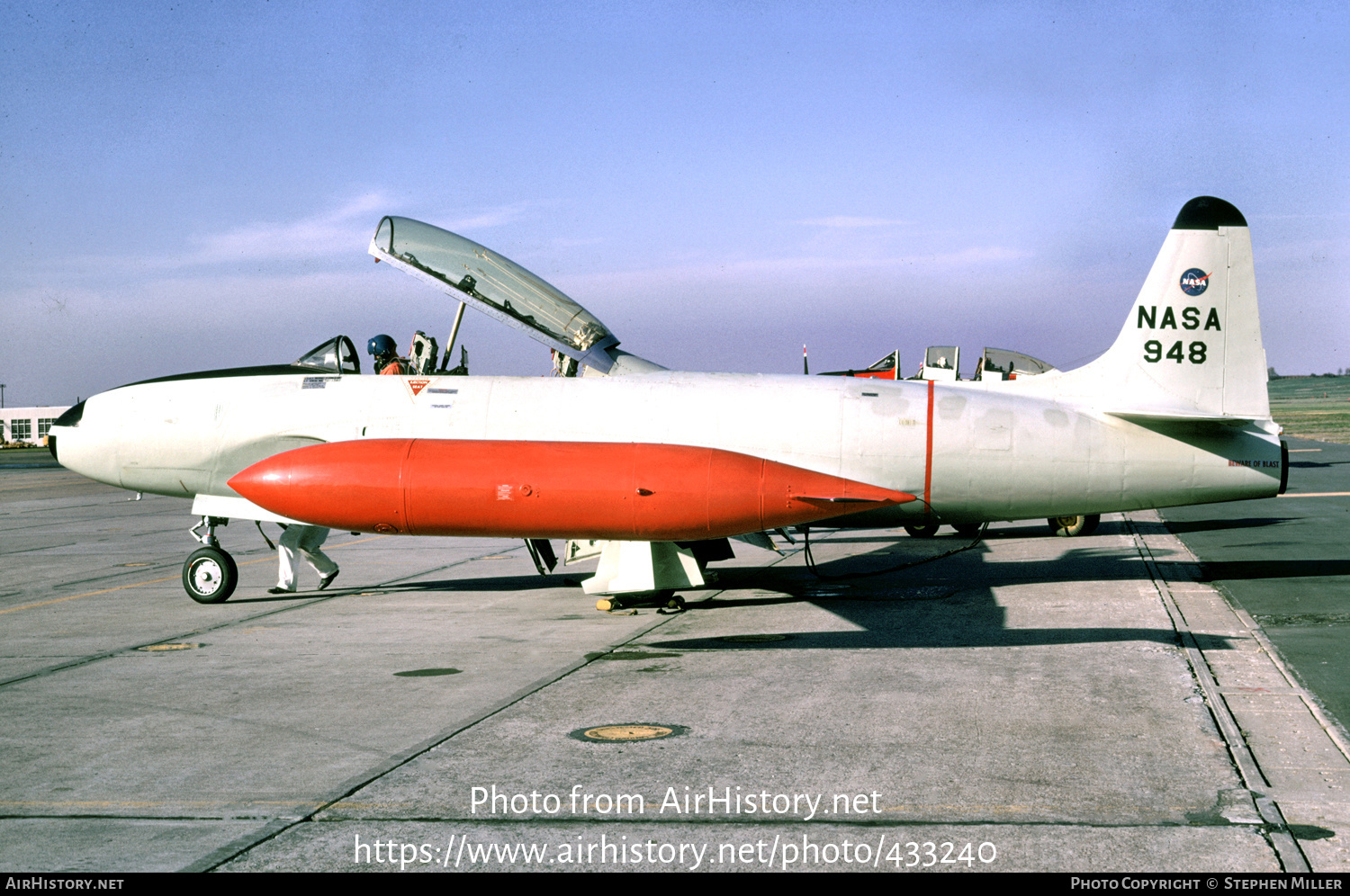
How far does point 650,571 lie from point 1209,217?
288 inches

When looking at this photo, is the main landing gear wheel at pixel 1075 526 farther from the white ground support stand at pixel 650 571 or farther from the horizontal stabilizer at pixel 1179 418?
the white ground support stand at pixel 650 571

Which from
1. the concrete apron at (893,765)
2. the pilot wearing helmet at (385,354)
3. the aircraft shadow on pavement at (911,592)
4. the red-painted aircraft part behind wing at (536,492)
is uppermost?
the pilot wearing helmet at (385,354)

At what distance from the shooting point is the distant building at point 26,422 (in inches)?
3723

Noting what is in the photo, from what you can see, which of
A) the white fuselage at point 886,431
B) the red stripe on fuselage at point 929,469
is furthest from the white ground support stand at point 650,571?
the red stripe on fuselage at point 929,469

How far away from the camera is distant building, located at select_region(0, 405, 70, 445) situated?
310 ft

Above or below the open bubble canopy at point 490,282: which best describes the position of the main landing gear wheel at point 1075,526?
below

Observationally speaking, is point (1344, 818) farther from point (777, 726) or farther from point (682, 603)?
point (682, 603)

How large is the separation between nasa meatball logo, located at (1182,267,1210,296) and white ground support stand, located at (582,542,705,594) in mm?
6237

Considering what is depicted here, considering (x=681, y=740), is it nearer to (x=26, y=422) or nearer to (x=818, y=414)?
(x=818, y=414)

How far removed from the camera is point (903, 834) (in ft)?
17.3

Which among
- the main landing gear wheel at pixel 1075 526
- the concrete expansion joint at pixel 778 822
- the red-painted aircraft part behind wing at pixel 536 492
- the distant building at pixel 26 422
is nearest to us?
the concrete expansion joint at pixel 778 822

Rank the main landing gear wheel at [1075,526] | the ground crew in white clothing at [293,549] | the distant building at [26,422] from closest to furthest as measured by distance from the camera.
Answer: the ground crew in white clothing at [293,549]
the main landing gear wheel at [1075,526]
the distant building at [26,422]

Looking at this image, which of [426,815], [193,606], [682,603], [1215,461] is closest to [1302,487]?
[1215,461]

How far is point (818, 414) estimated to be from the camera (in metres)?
12.0
